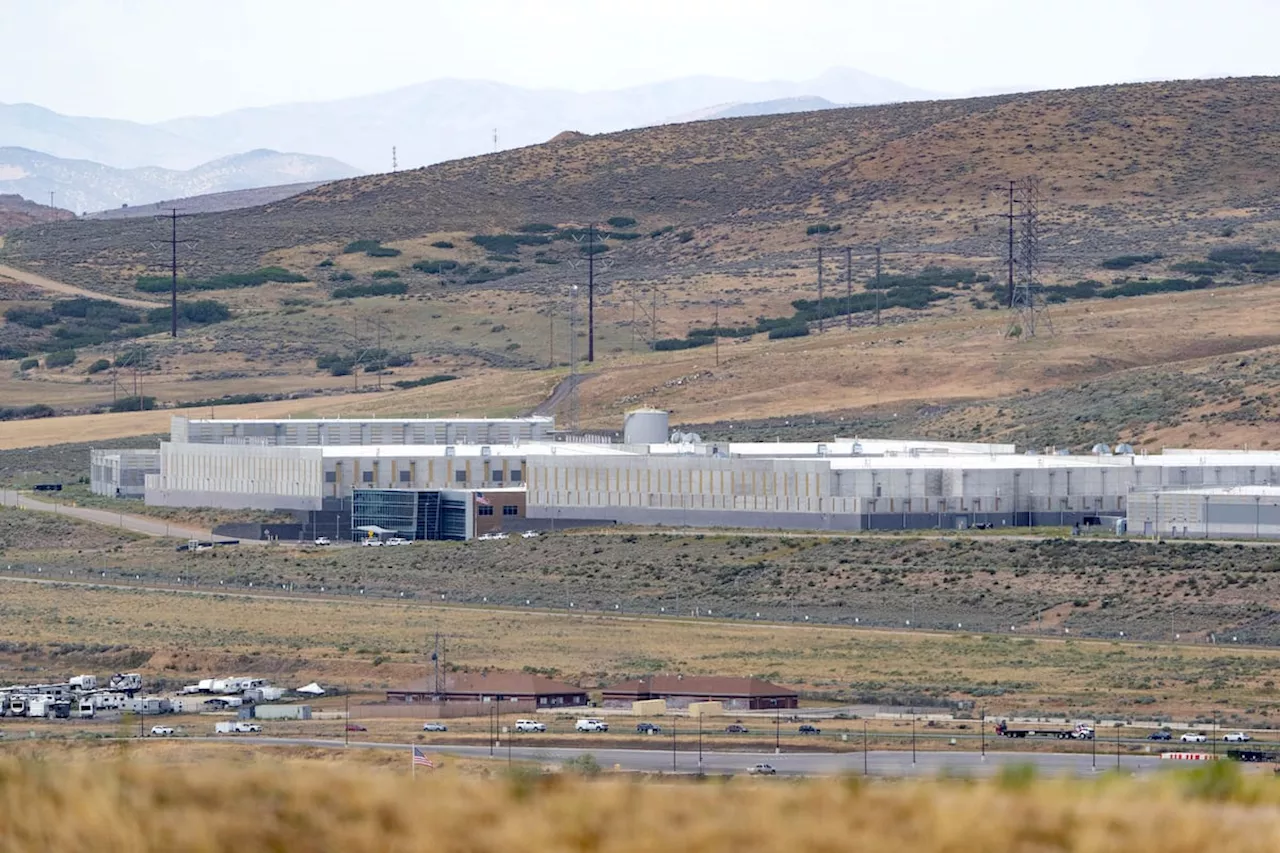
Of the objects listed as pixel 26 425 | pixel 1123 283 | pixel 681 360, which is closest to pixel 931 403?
pixel 681 360

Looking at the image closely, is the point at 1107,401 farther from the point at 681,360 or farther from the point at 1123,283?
the point at 1123,283

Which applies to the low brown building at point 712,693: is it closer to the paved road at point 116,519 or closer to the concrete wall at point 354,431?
the paved road at point 116,519

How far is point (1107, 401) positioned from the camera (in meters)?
116

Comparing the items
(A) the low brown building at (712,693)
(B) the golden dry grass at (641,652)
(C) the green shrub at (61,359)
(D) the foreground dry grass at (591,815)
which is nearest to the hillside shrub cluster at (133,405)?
(C) the green shrub at (61,359)

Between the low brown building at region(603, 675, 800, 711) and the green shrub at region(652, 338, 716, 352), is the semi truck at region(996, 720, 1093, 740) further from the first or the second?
the green shrub at region(652, 338, 716, 352)

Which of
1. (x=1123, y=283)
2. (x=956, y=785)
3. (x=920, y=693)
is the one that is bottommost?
(x=920, y=693)

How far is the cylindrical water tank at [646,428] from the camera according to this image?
106750 mm

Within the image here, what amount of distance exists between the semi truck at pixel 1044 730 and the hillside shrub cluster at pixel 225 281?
152243 millimetres

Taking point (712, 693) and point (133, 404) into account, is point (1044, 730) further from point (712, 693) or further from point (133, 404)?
point (133, 404)

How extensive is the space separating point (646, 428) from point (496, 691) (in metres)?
→ 56.1

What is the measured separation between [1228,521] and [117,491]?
55.6 meters

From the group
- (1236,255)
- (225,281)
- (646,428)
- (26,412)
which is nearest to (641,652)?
(646,428)

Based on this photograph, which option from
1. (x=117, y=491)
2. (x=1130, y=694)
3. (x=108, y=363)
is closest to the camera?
(x=1130, y=694)

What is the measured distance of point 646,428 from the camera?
106938mm
